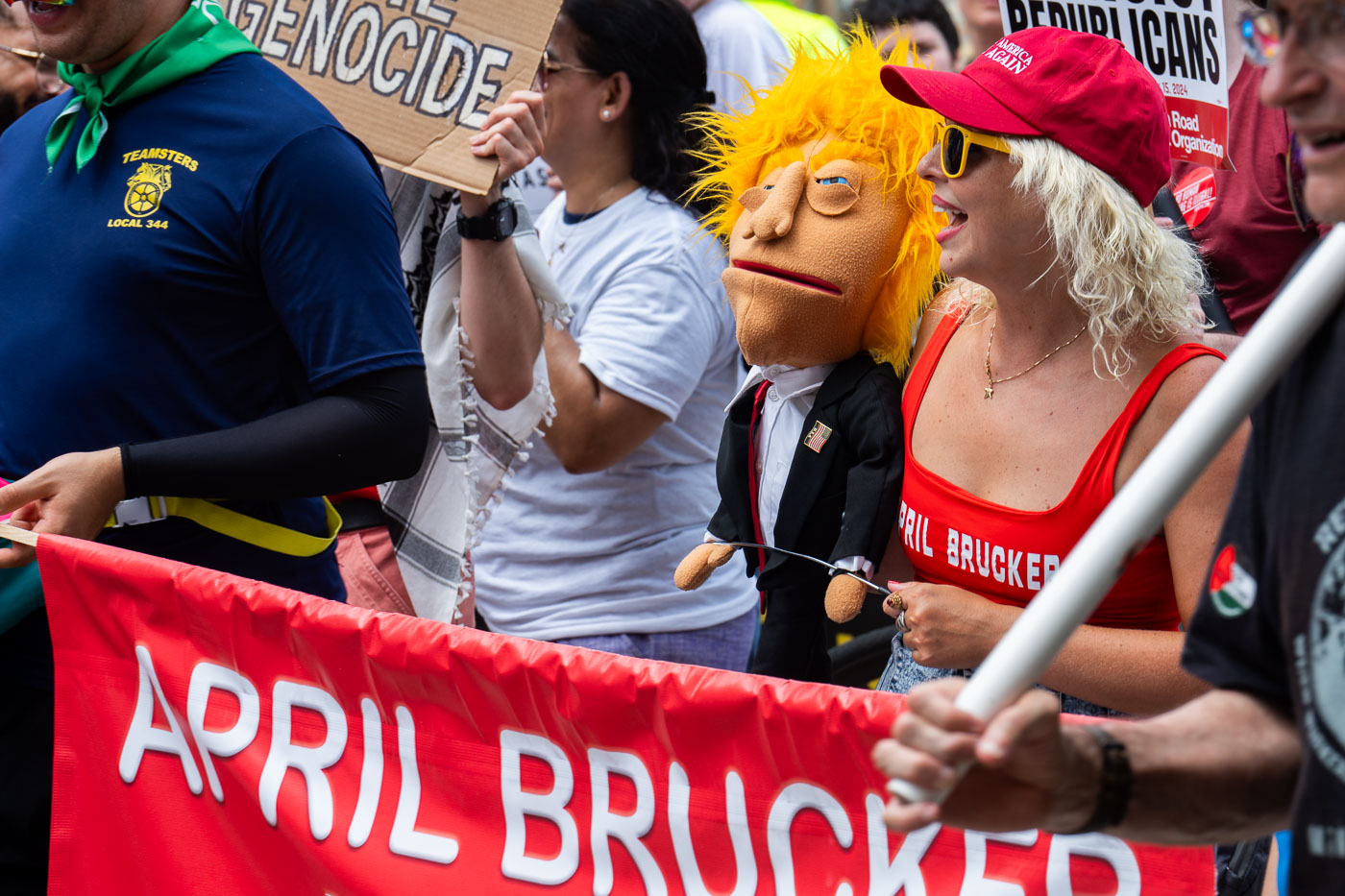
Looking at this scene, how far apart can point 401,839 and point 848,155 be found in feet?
4.14

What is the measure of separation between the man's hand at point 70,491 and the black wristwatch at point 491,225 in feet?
2.92

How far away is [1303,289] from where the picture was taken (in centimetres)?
103

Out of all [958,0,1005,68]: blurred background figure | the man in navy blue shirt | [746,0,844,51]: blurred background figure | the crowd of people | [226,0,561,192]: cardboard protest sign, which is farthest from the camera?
[746,0,844,51]: blurred background figure

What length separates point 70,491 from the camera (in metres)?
2.10

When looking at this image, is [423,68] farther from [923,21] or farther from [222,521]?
[923,21]

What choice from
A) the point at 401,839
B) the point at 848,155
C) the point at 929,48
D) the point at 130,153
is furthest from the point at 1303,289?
the point at 929,48

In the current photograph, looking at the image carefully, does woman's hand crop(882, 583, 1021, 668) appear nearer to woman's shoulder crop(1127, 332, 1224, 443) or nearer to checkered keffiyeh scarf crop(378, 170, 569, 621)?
woman's shoulder crop(1127, 332, 1224, 443)

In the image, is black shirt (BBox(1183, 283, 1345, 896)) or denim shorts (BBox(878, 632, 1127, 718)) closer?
black shirt (BBox(1183, 283, 1345, 896))

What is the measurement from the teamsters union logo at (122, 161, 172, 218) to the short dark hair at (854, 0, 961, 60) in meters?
3.75

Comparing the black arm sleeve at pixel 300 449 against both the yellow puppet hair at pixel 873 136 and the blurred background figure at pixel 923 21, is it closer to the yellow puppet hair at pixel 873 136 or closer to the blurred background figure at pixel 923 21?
the yellow puppet hair at pixel 873 136

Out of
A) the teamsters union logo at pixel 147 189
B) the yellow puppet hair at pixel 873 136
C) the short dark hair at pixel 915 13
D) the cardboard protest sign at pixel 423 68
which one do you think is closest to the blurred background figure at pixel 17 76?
the cardboard protest sign at pixel 423 68

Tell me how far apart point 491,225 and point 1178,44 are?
1333 millimetres

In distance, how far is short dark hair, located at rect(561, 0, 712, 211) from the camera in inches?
121

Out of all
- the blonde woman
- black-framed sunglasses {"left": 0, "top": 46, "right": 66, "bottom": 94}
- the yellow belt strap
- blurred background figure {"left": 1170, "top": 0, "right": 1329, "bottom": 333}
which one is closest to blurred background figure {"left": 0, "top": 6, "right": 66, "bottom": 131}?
black-framed sunglasses {"left": 0, "top": 46, "right": 66, "bottom": 94}
